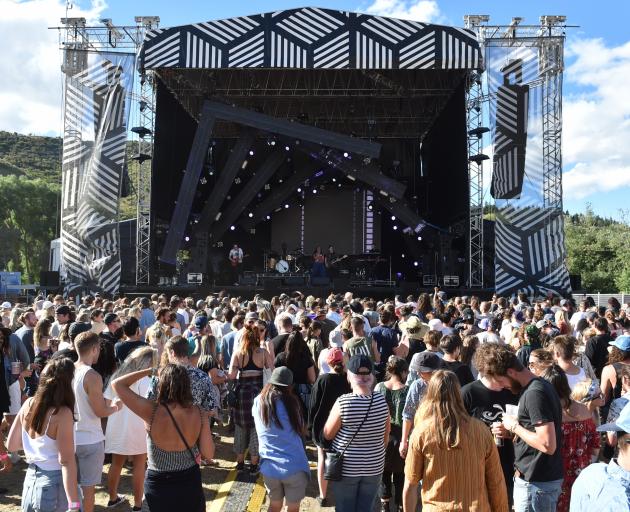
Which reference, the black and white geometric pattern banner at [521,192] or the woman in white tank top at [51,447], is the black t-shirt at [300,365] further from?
the black and white geometric pattern banner at [521,192]

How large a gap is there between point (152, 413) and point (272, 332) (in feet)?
14.8

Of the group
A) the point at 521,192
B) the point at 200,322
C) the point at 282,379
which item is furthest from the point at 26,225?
the point at 282,379

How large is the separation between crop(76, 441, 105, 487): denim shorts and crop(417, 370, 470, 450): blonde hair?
2.38 metres

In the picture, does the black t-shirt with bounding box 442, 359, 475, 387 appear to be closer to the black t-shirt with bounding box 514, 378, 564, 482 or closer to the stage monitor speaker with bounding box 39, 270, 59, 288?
the black t-shirt with bounding box 514, 378, 564, 482

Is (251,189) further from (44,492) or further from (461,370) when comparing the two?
(44,492)

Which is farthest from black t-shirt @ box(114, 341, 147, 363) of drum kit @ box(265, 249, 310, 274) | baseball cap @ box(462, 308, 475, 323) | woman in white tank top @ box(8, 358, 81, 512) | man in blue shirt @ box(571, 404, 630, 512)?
drum kit @ box(265, 249, 310, 274)

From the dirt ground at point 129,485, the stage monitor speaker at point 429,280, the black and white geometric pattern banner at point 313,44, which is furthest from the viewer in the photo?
the stage monitor speaker at point 429,280

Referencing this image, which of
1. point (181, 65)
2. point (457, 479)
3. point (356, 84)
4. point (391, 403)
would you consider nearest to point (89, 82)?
point (181, 65)

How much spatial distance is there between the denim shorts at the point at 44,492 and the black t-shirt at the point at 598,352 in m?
5.00

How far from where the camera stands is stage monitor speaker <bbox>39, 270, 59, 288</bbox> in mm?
19078

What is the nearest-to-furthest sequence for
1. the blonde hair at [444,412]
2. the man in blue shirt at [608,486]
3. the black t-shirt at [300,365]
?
the man in blue shirt at [608,486] → the blonde hair at [444,412] → the black t-shirt at [300,365]

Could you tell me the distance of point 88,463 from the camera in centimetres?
411

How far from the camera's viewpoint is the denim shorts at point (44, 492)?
11.0ft

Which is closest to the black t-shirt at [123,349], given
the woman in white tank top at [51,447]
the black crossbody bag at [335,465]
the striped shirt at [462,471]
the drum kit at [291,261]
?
the woman in white tank top at [51,447]
